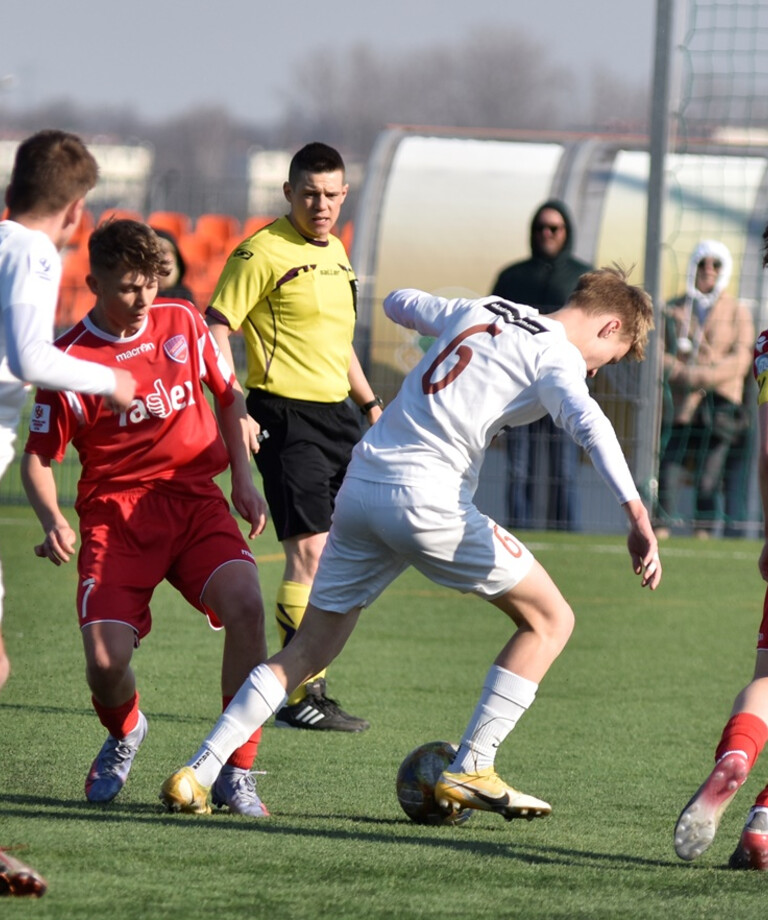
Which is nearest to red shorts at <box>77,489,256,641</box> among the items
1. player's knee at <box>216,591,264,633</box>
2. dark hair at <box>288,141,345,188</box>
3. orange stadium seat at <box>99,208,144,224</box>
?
player's knee at <box>216,591,264,633</box>

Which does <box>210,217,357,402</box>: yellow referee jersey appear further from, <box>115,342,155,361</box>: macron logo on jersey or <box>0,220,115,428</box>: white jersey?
<box>0,220,115,428</box>: white jersey

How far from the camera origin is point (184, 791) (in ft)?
15.7

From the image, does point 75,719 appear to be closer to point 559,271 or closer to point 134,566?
point 134,566

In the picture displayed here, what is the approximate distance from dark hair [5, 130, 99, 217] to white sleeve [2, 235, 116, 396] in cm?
23

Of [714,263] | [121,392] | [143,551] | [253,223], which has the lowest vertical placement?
[253,223]

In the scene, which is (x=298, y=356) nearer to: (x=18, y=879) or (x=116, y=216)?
(x=116, y=216)

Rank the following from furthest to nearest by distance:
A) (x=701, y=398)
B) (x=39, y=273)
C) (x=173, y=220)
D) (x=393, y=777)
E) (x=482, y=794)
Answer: (x=173, y=220)
(x=701, y=398)
(x=393, y=777)
(x=482, y=794)
(x=39, y=273)

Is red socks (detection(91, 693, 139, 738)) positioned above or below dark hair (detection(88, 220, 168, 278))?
below

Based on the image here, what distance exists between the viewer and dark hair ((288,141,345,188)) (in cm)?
655

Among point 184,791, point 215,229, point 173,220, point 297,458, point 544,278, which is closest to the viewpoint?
point 184,791

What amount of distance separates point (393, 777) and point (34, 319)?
95.1 inches

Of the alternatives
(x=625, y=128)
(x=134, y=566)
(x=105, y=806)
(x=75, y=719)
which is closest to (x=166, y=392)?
(x=134, y=566)

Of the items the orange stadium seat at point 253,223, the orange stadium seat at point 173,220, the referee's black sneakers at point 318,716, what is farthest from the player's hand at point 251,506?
the orange stadium seat at point 173,220

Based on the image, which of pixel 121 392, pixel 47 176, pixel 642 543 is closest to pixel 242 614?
pixel 121 392
